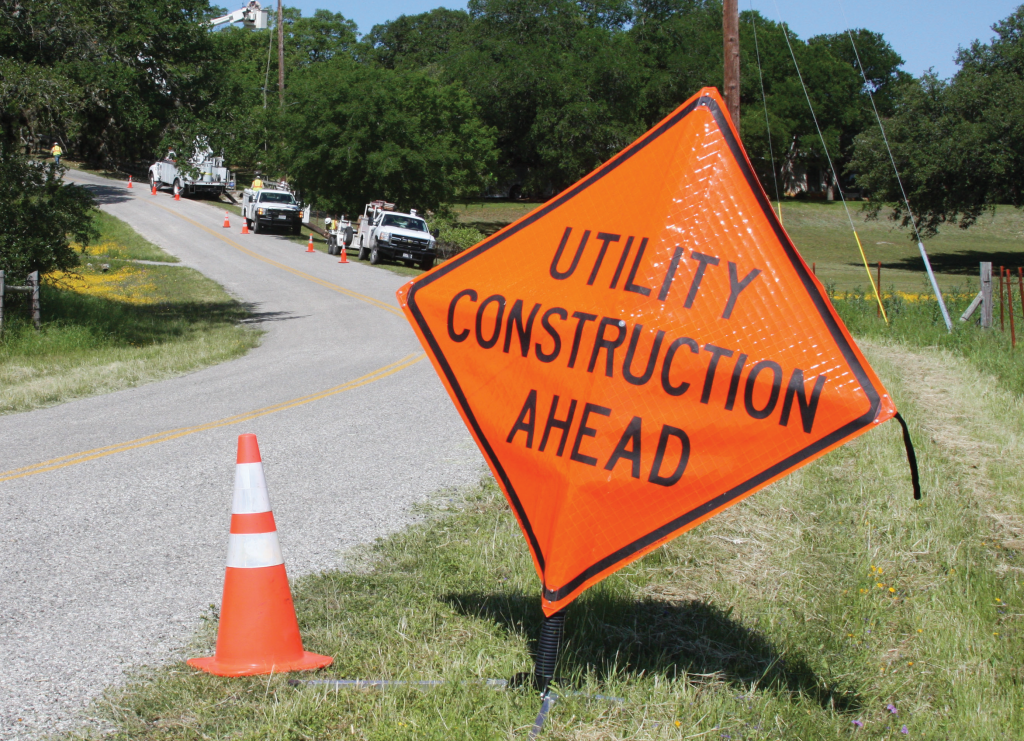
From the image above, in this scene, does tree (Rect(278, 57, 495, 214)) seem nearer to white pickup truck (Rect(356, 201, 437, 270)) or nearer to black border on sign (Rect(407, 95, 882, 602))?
white pickup truck (Rect(356, 201, 437, 270))

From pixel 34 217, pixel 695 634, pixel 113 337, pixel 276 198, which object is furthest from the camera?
pixel 276 198

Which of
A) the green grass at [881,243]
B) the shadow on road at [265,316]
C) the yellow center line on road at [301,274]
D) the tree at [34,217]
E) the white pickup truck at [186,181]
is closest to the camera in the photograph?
the tree at [34,217]

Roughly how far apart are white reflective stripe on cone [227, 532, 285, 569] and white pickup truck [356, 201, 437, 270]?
30156 millimetres

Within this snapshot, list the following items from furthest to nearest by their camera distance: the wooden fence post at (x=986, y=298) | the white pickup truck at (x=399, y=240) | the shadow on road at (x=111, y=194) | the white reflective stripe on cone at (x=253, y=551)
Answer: the shadow on road at (x=111, y=194), the white pickup truck at (x=399, y=240), the wooden fence post at (x=986, y=298), the white reflective stripe on cone at (x=253, y=551)

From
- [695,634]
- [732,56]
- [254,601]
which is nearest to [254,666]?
[254,601]

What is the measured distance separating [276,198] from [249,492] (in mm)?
40750

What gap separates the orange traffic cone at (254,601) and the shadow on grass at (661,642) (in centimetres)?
87

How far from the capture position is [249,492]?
12.9 ft

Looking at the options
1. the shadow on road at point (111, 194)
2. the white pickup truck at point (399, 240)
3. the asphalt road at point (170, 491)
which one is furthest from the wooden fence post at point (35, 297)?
the shadow on road at point (111, 194)

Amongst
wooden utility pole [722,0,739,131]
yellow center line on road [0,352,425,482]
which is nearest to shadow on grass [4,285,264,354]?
yellow center line on road [0,352,425,482]

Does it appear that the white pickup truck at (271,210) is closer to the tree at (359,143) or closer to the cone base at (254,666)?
the tree at (359,143)

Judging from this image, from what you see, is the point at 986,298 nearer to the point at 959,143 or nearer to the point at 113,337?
the point at 113,337

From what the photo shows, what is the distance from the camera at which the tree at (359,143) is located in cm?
3922

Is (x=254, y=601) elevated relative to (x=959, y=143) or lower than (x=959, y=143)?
lower
